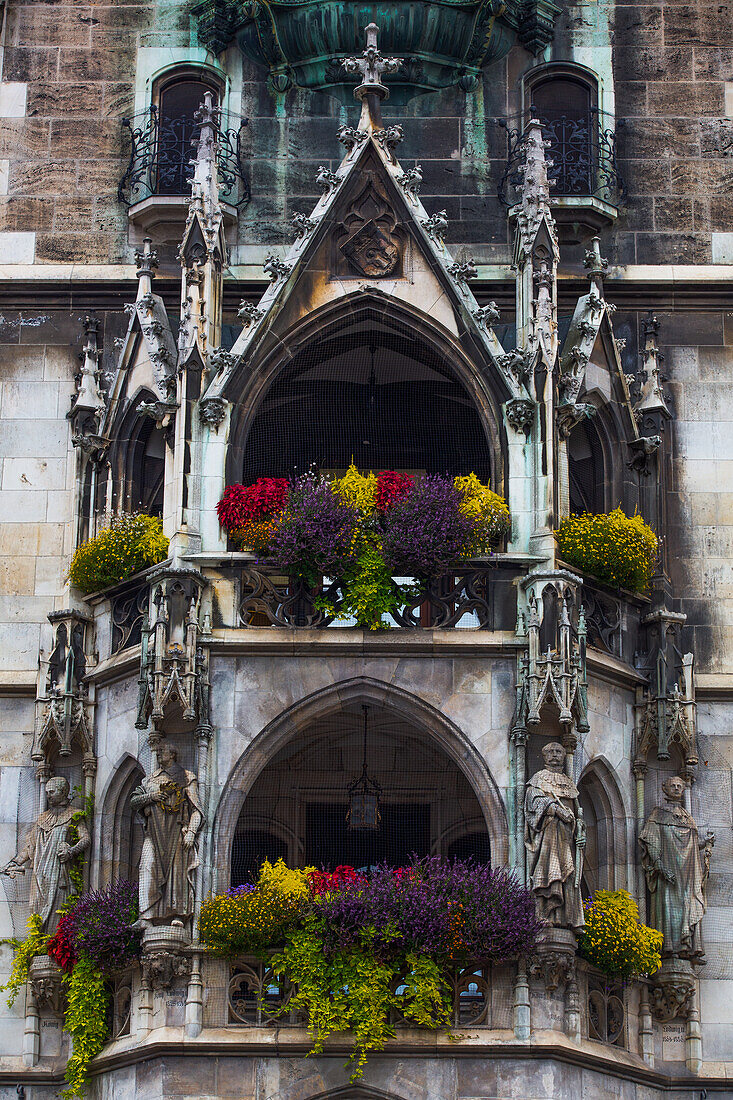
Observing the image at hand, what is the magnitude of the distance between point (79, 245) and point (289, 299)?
3.19m

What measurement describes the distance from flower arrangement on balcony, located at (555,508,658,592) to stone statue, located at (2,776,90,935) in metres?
5.47

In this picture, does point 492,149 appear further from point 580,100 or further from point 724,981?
point 724,981

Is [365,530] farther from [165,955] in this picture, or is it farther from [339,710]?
[165,955]

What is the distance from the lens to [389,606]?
79.2ft

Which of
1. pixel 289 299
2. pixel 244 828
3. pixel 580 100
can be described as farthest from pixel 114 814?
pixel 580 100

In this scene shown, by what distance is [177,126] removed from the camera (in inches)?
1102

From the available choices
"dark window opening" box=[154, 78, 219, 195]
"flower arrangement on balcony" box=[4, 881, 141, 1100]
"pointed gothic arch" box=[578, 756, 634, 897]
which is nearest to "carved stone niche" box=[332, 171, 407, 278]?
"dark window opening" box=[154, 78, 219, 195]

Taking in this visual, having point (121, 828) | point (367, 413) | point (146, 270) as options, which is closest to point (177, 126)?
point (146, 270)

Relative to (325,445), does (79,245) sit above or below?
above

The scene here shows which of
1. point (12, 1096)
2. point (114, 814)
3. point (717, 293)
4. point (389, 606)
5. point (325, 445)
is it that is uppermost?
point (717, 293)

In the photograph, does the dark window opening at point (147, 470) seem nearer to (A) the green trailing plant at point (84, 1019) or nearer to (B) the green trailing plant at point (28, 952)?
(B) the green trailing plant at point (28, 952)

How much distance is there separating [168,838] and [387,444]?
18.0 feet

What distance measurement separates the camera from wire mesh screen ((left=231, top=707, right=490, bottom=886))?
999 inches

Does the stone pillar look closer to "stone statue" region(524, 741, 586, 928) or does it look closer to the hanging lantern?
the hanging lantern
